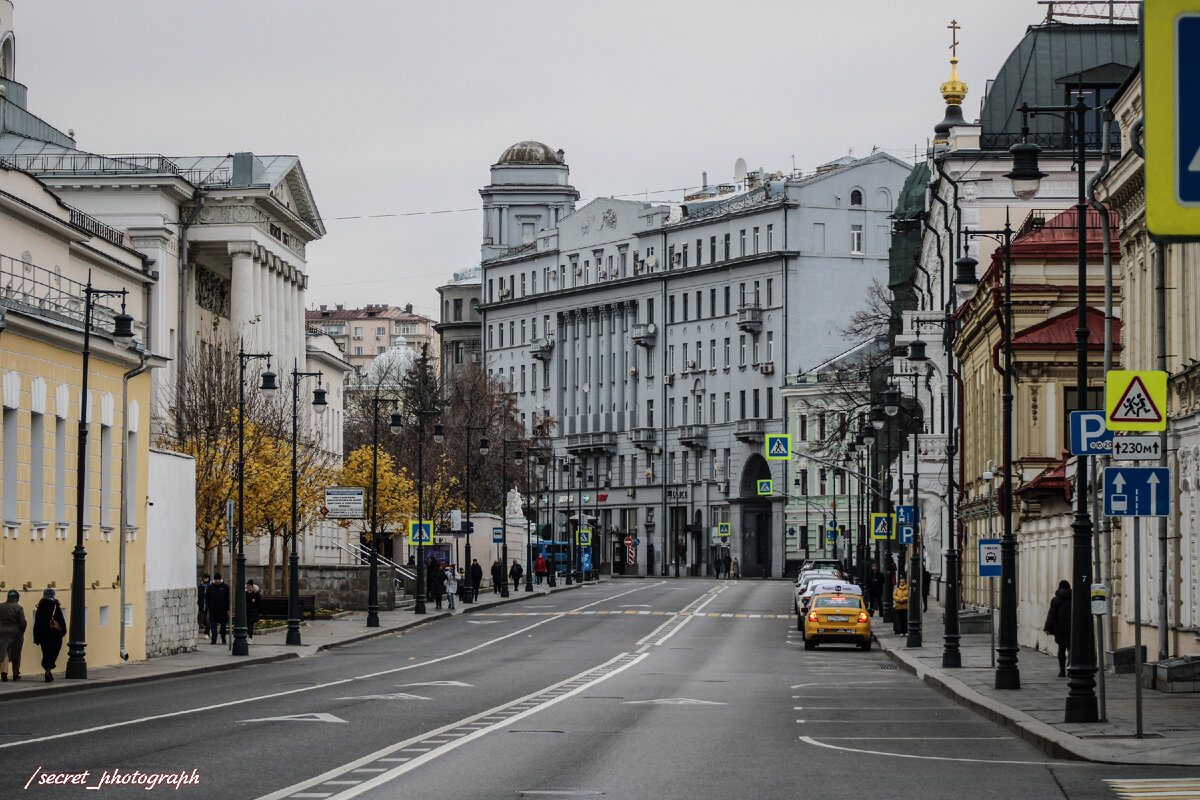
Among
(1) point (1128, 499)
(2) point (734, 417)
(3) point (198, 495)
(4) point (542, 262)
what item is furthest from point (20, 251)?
(4) point (542, 262)

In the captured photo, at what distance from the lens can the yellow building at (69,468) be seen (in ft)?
119

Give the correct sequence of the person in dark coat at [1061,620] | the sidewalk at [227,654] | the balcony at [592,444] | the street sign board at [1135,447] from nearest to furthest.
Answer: the street sign board at [1135,447] → the person in dark coat at [1061,620] → the sidewalk at [227,654] → the balcony at [592,444]

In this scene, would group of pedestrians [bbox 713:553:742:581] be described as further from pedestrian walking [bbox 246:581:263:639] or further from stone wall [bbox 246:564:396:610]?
pedestrian walking [bbox 246:581:263:639]

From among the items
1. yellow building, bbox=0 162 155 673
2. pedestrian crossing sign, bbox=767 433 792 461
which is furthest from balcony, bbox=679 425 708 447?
yellow building, bbox=0 162 155 673

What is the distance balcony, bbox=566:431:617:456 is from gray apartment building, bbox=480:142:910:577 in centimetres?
16

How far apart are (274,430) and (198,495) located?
14.0m

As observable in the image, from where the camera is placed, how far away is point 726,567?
12912 cm

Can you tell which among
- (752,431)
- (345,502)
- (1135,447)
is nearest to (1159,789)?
(1135,447)

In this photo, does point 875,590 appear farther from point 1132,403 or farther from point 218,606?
point 1132,403

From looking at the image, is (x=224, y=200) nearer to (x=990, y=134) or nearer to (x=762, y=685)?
(x=990, y=134)

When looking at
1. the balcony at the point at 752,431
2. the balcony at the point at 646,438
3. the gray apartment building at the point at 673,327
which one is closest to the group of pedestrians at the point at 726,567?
the gray apartment building at the point at 673,327

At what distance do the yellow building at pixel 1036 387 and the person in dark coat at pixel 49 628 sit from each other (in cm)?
1827

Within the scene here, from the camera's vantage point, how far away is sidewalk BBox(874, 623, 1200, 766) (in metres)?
19.1

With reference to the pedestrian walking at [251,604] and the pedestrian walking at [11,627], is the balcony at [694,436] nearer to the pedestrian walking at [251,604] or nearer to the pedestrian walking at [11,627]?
the pedestrian walking at [251,604]
